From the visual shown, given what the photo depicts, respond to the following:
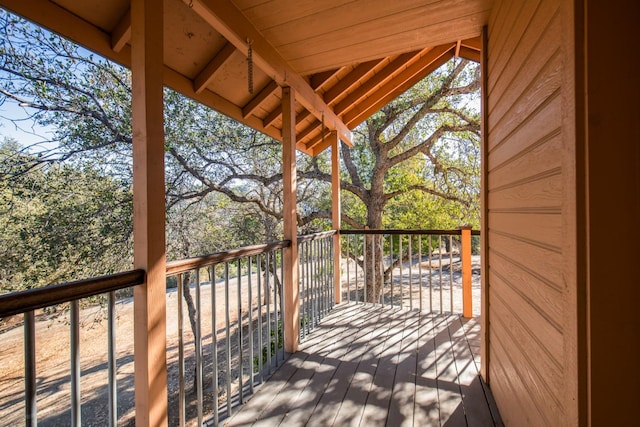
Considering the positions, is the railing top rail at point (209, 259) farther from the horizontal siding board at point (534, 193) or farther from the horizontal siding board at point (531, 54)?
the horizontal siding board at point (531, 54)

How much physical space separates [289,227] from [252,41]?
1.44 metres

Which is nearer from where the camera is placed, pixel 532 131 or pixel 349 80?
pixel 532 131

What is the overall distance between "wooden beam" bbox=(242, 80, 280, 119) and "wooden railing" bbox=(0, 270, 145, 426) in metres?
2.04

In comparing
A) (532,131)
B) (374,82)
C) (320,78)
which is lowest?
(532,131)

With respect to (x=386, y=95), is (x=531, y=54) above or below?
below

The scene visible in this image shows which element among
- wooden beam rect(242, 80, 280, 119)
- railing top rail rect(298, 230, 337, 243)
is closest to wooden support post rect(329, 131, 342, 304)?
railing top rail rect(298, 230, 337, 243)

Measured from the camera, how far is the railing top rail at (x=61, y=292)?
86 cm

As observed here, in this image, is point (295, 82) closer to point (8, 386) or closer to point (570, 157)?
point (570, 157)

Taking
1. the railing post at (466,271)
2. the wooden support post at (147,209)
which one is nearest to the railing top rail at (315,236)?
the railing post at (466,271)

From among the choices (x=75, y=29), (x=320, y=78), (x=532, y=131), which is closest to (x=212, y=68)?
(x=75, y=29)

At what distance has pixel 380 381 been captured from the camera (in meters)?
2.11

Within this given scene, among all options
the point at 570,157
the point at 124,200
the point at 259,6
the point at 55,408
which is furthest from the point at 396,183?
the point at 55,408

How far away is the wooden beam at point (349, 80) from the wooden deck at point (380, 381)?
258 cm

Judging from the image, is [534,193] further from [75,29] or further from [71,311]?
[75,29]
